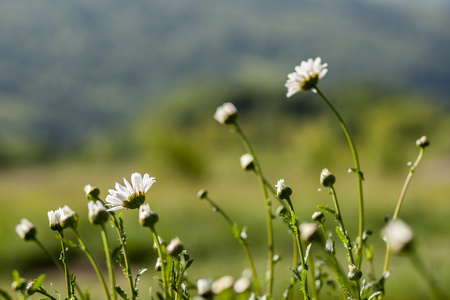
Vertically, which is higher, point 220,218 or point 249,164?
point 220,218

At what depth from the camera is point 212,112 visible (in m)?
50.5

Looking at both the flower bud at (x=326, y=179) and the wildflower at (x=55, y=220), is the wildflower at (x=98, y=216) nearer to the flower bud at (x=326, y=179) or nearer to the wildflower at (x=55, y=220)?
the wildflower at (x=55, y=220)

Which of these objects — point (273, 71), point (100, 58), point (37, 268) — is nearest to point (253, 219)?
point (37, 268)

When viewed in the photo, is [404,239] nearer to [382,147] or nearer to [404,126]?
[382,147]

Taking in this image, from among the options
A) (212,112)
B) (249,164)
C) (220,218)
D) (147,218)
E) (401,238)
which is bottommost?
(401,238)

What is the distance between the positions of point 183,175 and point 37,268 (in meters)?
7.67

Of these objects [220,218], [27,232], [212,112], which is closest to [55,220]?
[27,232]

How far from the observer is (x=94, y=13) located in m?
95.9

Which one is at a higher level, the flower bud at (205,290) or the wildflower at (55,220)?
the wildflower at (55,220)

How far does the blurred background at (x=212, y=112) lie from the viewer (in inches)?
207

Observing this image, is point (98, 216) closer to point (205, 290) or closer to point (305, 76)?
point (205, 290)

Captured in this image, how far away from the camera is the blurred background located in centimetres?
525

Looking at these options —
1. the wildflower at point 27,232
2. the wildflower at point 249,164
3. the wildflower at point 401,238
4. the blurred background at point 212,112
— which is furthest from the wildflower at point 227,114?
the blurred background at point 212,112

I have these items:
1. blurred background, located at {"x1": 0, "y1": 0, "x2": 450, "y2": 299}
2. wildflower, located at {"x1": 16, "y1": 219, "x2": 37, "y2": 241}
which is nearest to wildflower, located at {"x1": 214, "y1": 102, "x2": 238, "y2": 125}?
wildflower, located at {"x1": 16, "y1": 219, "x2": 37, "y2": 241}
